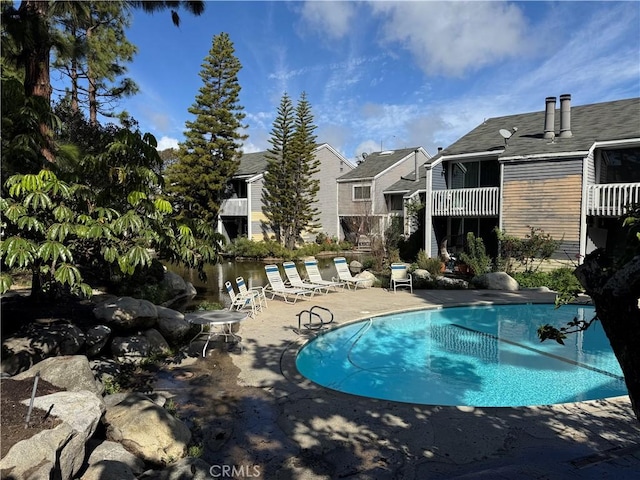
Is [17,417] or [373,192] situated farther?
[373,192]

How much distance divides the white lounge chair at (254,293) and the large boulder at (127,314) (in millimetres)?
2661

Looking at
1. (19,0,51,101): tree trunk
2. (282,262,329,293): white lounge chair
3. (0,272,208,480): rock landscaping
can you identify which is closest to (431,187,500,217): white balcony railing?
(282,262,329,293): white lounge chair

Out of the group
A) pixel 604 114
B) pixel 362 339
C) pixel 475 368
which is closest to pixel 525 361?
pixel 475 368

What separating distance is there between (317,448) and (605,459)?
271 centimetres

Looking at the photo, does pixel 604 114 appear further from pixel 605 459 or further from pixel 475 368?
pixel 605 459

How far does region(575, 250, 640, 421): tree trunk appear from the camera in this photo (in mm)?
2139

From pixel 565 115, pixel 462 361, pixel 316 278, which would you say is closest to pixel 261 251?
pixel 316 278

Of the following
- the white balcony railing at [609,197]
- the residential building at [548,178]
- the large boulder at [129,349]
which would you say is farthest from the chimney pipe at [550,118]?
the large boulder at [129,349]

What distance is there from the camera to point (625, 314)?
2.18 m

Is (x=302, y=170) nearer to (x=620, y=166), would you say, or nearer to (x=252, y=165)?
(x=252, y=165)

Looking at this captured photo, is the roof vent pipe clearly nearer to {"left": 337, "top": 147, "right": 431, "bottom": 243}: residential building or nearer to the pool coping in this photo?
{"left": 337, "top": 147, "right": 431, "bottom": 243}: residential building

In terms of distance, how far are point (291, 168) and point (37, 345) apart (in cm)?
2404

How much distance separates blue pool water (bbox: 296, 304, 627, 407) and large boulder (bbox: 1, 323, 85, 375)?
3759 mm

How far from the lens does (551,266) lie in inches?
647
